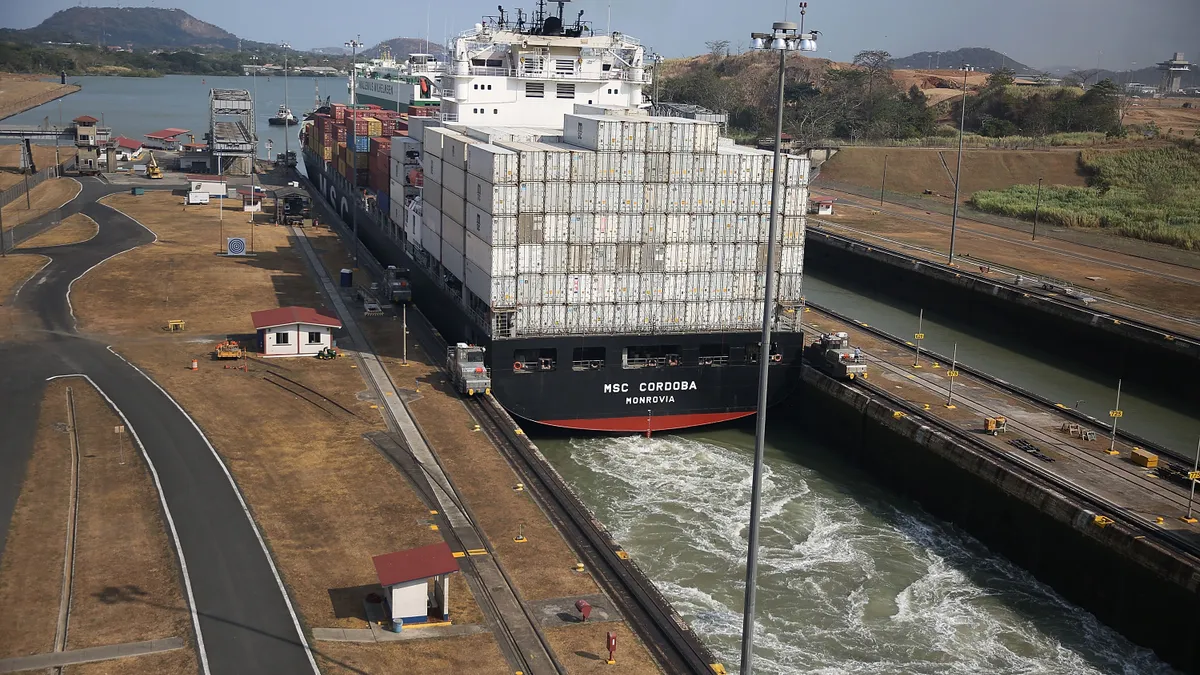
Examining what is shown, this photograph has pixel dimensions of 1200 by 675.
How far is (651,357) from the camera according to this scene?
38875 millimetres

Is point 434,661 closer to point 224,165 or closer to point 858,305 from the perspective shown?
point 858,305

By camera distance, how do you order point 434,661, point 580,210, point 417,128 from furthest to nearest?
point 417,128 → point 580,210 → point 434,661

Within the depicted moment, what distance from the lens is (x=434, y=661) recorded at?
21.0 meters

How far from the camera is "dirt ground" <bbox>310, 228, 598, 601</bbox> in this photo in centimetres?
2478

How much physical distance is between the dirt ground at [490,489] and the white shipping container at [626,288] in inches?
254

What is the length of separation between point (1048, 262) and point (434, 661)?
56.1m

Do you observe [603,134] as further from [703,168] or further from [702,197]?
[702,197]

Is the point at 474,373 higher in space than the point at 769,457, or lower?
higher

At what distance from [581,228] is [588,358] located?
4.41 meters

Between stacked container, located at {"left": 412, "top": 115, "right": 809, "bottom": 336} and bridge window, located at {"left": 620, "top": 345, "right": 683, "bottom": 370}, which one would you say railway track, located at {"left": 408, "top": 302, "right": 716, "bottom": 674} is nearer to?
stacked container, located at {"left": 412, "top": 115, "right": 809, "bottom": 336}

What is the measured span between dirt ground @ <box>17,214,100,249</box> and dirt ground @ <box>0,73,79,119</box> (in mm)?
83989

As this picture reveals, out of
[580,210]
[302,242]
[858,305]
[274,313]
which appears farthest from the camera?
[302,242]

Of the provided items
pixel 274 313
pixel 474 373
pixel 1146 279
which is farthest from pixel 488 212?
pixel 1146 279

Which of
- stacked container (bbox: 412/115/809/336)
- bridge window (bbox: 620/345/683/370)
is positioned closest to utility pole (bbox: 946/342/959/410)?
stacked container (bbox: 412/115/809/336)
